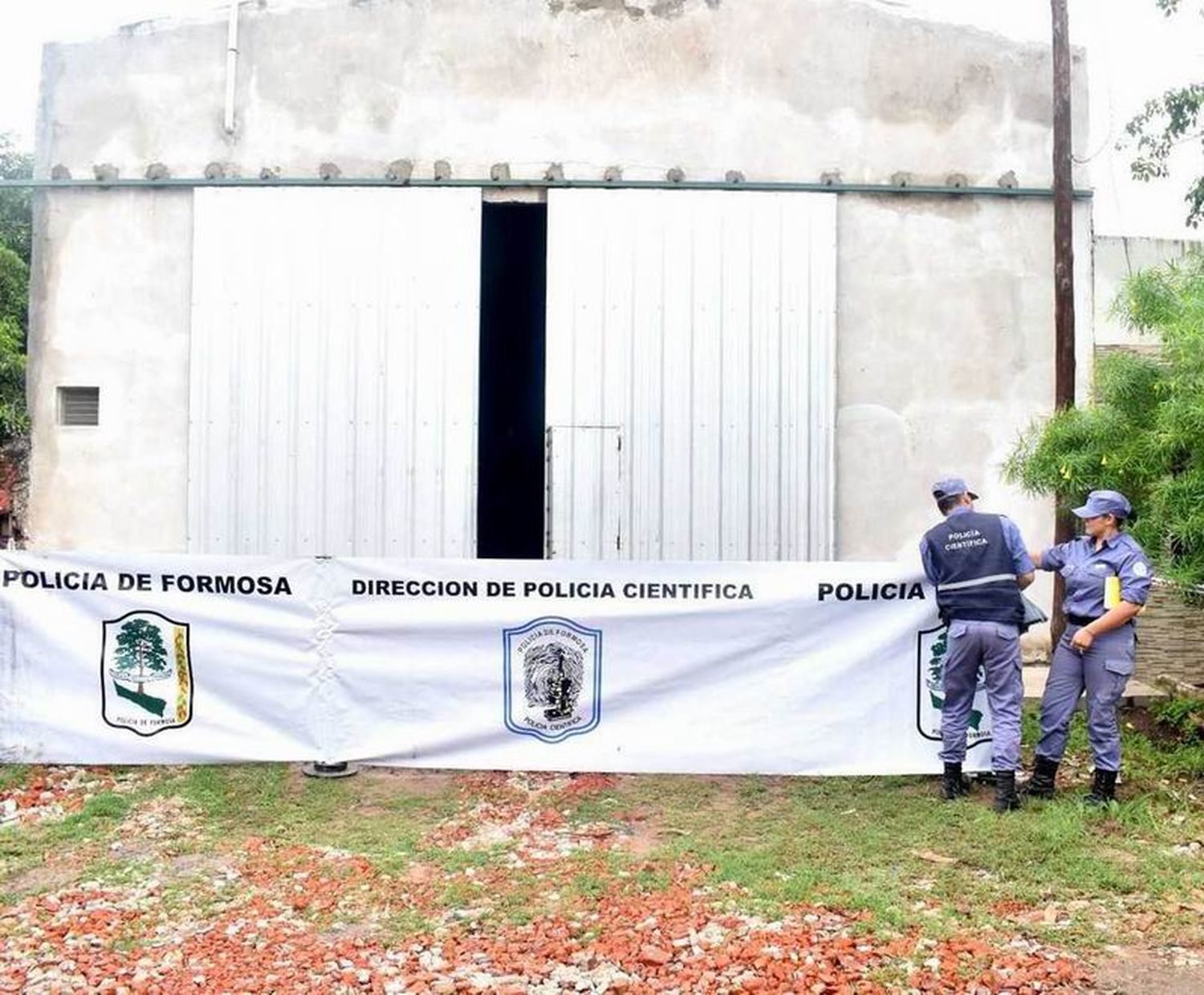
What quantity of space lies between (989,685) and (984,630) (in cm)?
37

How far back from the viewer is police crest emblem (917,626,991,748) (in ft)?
20.5

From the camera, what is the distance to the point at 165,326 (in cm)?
989

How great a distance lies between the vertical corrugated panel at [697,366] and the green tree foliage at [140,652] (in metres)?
4.00

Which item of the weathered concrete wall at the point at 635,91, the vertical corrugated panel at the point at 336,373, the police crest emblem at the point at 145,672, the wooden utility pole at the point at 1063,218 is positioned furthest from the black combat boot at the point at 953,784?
the weathered concrete wall at the point at 635,91

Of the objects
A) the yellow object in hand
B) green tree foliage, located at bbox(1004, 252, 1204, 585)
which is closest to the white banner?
the yellow object in hand

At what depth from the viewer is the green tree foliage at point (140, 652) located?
6.41 m

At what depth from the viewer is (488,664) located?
20.8ft

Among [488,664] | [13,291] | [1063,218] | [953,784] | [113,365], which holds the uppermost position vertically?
[1063,218]

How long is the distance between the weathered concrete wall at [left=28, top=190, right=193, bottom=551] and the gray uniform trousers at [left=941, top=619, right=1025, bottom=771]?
7190 millimetres

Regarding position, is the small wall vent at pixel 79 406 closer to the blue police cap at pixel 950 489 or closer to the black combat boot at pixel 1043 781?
the blue police cap at pixel 950 489

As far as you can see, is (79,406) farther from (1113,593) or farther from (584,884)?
(1113,593)

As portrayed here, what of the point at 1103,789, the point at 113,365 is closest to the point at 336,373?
the point at 113,365

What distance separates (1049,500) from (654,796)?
5707mm

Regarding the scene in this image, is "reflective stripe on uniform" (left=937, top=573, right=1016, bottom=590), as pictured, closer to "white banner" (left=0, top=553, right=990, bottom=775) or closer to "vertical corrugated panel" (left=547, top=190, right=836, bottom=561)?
"white banner" (left=0, top=553, right=990, bottom=775)
